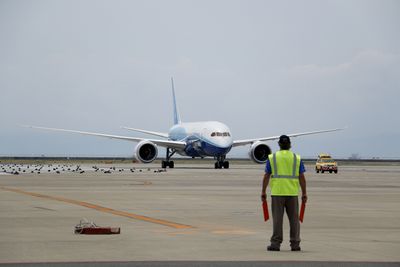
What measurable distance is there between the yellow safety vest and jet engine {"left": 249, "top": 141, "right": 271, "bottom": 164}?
64.0m

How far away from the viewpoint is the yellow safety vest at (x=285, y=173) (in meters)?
15.2

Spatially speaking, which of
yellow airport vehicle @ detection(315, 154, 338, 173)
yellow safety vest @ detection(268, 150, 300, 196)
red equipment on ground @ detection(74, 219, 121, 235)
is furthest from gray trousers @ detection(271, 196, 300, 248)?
yellow airport vehicle @ detection(315, 154, 338, 173)

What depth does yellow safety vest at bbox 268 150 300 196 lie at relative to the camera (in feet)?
49.8

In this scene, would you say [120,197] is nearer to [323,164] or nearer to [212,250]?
[212,250]

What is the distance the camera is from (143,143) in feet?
257

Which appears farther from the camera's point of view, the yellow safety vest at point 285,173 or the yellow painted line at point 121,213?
the yellow painted line at point 121,213

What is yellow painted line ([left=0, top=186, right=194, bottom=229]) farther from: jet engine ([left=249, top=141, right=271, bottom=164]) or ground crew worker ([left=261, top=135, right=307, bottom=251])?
jet engine ([left=249, top=141, right=271, bottom=164])

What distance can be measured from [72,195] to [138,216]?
34.8ft

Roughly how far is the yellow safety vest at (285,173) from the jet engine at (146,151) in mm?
62899

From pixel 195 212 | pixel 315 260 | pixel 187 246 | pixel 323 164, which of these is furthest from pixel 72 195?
pixel 323 164

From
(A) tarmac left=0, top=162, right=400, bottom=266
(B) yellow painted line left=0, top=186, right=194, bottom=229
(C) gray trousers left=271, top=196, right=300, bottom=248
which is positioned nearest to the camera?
(A) tarmac left=0, top=162, right=400, bottom=266

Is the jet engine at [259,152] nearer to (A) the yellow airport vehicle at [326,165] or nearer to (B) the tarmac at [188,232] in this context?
(A) the yellow airport vehicle at [326,165]

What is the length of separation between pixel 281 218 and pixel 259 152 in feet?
213

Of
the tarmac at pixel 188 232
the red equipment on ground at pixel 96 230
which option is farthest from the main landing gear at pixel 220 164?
the red equipment on ground at pixel 96 230
